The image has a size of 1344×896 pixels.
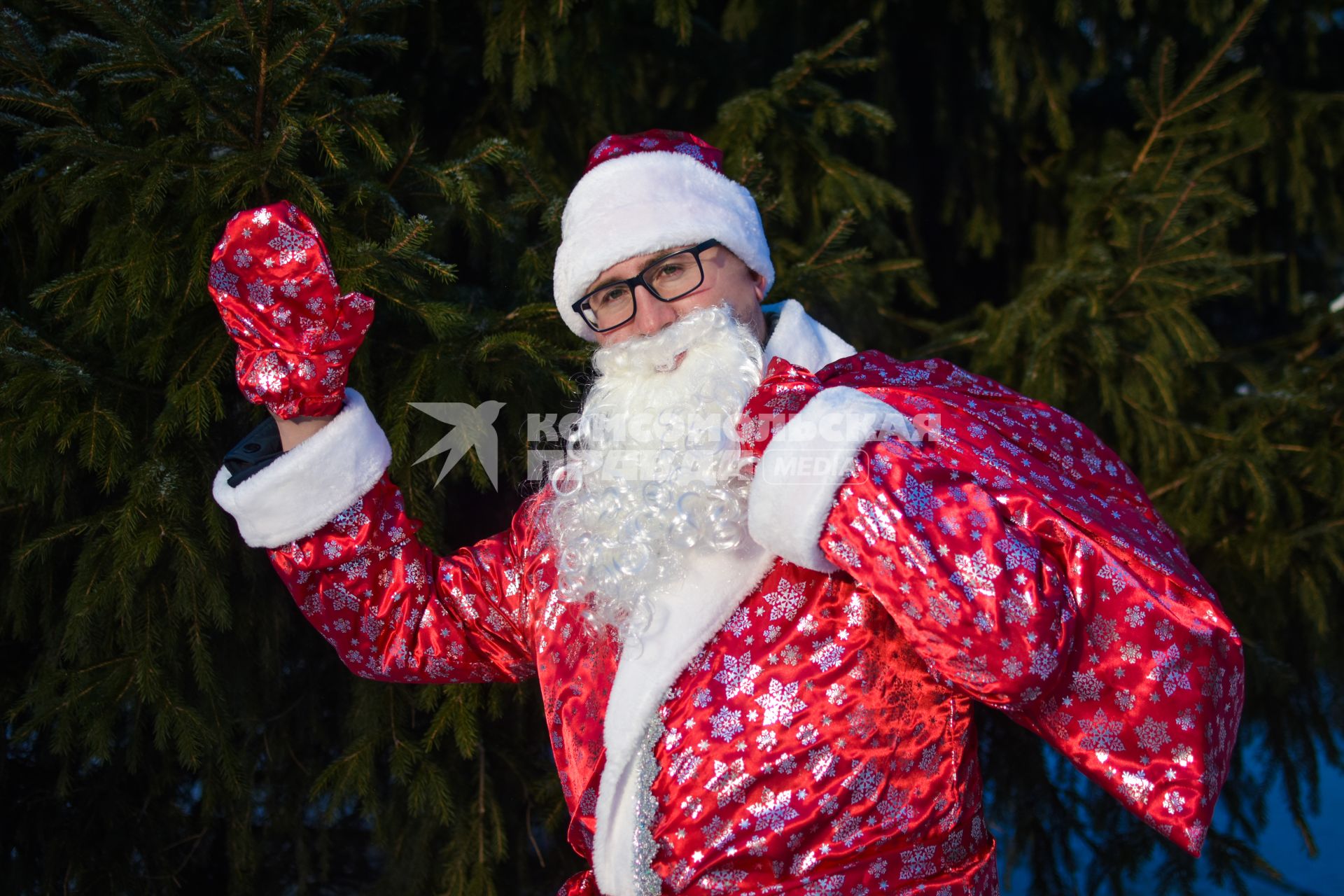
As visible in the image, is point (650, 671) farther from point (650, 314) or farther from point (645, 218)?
point (645, 218)

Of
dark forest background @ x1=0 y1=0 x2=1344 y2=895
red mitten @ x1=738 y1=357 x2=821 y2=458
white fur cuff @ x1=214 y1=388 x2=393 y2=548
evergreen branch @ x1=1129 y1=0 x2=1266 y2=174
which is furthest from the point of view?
evergreen branch @ x1=1129 y1=0 x2=1266 y2=174

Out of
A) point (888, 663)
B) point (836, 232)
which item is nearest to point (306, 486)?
point (888, 663)

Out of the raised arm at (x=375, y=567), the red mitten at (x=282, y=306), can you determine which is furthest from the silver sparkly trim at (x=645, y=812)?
the red mitten at (x=282, y=306)

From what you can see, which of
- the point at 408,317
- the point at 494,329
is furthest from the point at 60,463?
the point at 494,329

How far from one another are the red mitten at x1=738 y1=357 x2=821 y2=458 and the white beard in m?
0.03

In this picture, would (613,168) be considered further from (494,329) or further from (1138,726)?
(1138,726)

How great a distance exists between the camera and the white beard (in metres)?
1.39

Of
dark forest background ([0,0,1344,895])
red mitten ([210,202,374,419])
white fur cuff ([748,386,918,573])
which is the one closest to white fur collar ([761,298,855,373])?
white fur cuff ([748,386,918,573])

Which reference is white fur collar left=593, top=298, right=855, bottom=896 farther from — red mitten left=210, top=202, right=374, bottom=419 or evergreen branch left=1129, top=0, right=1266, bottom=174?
evergreen branch left=1129, top=0, right=1266, bottom=174

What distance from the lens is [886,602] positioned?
123cm

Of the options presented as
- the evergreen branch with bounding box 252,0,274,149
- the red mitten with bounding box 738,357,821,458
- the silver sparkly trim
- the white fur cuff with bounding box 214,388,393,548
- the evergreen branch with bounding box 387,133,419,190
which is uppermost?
the evergreen branch with bounding box 252,0,274,149

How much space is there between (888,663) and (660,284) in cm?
67

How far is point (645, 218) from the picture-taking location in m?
1.64

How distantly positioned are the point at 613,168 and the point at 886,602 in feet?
2.91
